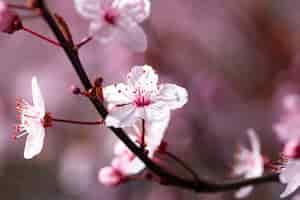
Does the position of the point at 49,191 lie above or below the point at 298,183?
below

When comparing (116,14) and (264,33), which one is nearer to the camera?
(116,14)

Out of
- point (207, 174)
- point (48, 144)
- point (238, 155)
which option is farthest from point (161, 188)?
point (238, 155)

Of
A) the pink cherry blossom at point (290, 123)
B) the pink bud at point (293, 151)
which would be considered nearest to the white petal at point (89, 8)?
the pink bud at point (293, 151)

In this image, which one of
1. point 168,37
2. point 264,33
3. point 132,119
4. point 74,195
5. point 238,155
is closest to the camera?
point 132,119

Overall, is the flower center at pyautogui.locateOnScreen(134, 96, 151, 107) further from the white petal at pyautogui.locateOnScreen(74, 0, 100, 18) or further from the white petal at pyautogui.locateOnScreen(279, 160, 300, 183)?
the white petal at pyautogui.locateOnScreen(279, 160, 300, 183)

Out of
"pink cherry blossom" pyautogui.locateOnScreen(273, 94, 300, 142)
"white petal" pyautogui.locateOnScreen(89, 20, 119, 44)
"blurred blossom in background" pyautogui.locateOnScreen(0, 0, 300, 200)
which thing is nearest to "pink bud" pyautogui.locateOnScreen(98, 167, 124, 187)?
"white petal" pyautogui.locateOnScreen(89, 20, 119, 44)

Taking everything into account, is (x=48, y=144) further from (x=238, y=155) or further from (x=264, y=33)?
(x=238, y=155)

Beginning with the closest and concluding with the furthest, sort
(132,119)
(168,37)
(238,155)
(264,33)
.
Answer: (132,119) < (238,155) < (264,33) < (168,37)

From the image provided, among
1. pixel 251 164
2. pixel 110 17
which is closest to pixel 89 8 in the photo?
pixel 110 17
